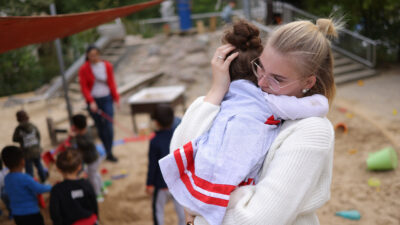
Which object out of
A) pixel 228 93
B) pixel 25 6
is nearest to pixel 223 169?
pixel 228 93

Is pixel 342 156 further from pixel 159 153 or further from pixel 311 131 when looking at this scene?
pixel 311 131

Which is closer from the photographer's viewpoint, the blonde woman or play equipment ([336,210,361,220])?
the blonde woman

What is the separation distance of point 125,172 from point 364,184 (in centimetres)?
350

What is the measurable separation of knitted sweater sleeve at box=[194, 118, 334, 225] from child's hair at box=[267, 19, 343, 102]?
0.19 metres

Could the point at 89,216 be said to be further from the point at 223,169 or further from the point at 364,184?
the point at 364,184

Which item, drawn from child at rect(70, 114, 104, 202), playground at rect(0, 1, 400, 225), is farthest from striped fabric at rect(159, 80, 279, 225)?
child at rect(70, 114, 104, 202)

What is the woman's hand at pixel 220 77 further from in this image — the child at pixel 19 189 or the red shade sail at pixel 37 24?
the child at pixel 19 189

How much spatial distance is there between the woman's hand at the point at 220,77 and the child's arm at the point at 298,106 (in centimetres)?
23

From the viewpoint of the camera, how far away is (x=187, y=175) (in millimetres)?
1269

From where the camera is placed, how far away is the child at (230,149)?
3.77 ft

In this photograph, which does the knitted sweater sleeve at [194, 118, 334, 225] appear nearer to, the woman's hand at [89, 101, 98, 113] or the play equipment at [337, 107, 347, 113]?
the woman's hand at [89, 101, 98, 113]

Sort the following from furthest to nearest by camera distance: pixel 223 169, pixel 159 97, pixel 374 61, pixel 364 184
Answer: pixel 374 61 → pixel 159 97 → pixel 364 184 → pixel 223 169

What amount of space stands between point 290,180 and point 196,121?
1.42 ft

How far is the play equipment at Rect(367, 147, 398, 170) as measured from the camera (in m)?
4.57
